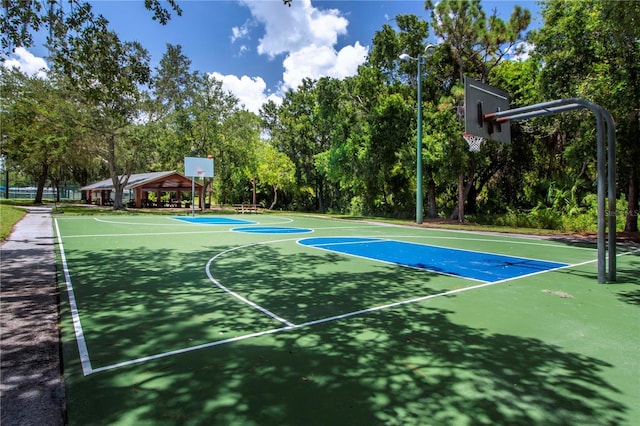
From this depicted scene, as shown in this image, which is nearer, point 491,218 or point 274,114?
point 491,218

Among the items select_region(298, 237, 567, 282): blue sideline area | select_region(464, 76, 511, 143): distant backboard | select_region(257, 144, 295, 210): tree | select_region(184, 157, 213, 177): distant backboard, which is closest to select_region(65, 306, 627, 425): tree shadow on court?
select_region(298, 237, 567, 282): blue sideline area

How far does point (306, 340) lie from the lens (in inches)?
159

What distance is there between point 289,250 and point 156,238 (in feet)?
17.1

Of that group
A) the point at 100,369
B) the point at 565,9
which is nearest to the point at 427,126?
the point at 565,9

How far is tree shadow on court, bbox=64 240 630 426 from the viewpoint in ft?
8.83

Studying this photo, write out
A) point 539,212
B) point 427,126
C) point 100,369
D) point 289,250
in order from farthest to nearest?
point 427,126, point 539,212, point 289,250, point 100,369

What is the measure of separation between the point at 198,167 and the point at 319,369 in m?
26.9

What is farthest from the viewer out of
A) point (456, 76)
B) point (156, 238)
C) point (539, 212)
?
point (456, 76)

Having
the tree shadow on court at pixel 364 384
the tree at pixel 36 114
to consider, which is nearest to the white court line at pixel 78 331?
the tree shadow on court at pixel 364 384

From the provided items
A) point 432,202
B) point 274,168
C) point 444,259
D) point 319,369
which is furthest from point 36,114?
point 319,369

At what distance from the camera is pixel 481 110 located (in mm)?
8797

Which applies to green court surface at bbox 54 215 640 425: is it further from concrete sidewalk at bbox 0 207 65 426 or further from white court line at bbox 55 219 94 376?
concrete sidewalk at bbox 0 207 65 426

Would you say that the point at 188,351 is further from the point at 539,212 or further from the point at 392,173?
the point at 392,173

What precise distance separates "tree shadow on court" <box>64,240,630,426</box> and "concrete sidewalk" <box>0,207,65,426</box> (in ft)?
0.51
